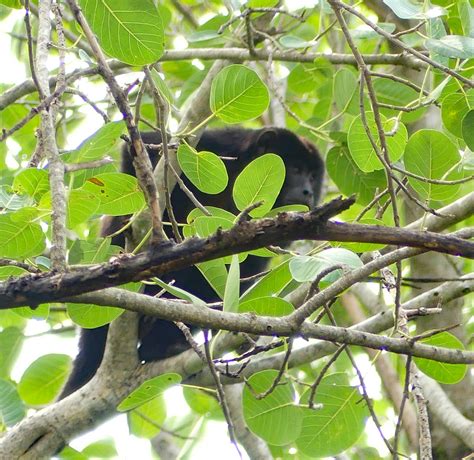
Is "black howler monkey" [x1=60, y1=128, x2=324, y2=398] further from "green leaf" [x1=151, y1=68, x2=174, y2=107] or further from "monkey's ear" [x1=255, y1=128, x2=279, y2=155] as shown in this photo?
"green leaf" [x1=151, y1=68, x2=174, y2=107]

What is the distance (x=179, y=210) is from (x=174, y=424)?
135cm

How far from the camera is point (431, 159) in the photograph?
247 cm

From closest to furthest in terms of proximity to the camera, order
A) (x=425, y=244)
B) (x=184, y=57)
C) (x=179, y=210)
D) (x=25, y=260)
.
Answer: (x=425, y=244), (x=25, y=260), (x=184, y=57), (x=179, y=210)

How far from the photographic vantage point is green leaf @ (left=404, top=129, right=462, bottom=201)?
2457 mm

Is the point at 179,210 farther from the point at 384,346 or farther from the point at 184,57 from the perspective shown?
the point at 384,346

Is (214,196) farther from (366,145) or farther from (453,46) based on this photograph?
(453,46)

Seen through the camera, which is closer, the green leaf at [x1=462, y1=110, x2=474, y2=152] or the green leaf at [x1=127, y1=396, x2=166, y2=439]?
the green leaf at [x1=462, y1=110, x2=474, y2=152]

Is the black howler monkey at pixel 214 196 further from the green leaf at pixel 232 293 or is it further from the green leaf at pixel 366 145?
the green leaf at pixel 232 293

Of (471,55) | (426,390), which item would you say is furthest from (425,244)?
(426,390)

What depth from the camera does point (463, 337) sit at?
4414 mm

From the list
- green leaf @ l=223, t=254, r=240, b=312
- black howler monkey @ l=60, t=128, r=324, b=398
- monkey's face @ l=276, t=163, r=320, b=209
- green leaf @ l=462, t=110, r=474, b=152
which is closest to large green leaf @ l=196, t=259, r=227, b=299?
green leaf @ l=223, t=254, r=240, b=312

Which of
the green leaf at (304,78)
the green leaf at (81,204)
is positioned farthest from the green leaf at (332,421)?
the green leaf at (304,78)

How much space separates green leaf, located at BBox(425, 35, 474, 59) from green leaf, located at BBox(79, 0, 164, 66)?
0.77 metres

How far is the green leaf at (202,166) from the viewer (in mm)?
2324
